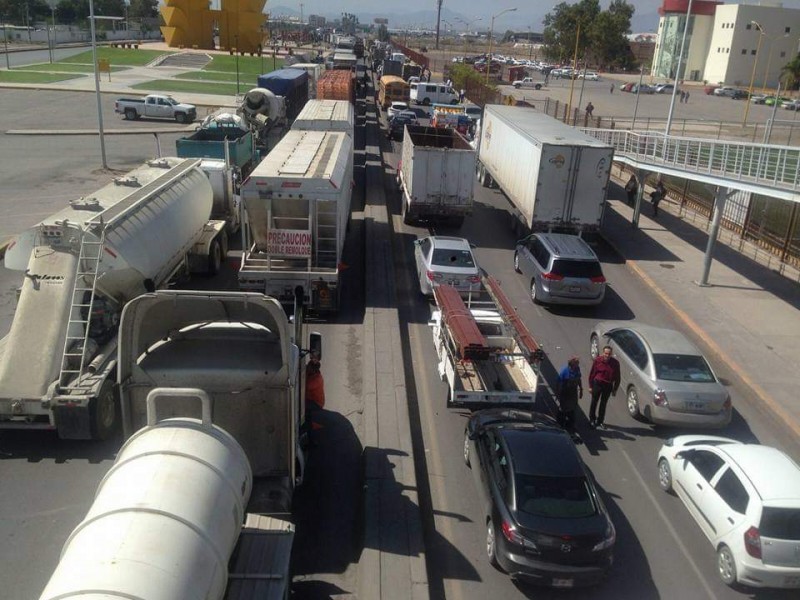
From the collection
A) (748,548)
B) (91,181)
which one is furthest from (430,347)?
(91,181)

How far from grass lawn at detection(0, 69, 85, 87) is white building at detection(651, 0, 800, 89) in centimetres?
8115

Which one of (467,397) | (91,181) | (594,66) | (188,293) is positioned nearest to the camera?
(188,293)

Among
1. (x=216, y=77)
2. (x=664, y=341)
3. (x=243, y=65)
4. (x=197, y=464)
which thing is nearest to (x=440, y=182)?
(x=664, y=341)

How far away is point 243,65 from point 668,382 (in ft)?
279

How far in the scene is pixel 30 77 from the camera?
66750 millimetres

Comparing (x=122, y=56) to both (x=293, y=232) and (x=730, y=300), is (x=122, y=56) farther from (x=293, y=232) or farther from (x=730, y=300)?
(x=730, y=300)

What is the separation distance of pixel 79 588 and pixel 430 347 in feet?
36.7

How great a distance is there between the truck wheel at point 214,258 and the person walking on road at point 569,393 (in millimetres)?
10552

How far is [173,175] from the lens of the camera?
16609mm

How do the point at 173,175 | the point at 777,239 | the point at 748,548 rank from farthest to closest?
the point at 777,239 < the point at 173,175 < the point at 748,548

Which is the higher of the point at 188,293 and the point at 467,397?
the point at 188,293

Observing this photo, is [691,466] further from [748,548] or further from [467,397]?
[467,397]

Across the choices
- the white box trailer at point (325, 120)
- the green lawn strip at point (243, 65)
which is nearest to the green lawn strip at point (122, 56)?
the green lawn strip at point (243, 65)

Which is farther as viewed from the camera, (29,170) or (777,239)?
(29,170)
